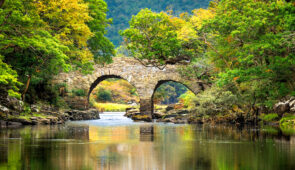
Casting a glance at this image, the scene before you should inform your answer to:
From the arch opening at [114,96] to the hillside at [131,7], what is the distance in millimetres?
33692

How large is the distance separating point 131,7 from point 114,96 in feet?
187

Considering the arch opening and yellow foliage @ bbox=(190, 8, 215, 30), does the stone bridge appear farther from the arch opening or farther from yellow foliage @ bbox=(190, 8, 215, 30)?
the arch opening

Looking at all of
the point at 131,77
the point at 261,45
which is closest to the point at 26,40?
the point at 261,45

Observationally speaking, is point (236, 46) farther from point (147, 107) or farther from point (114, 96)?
point (114, 96)

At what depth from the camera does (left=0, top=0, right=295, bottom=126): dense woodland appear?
16.8 m

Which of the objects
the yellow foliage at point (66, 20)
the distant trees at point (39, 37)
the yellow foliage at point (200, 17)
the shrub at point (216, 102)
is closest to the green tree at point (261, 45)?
the shrub at point (216, 102)

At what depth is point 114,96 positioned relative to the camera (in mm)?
66938

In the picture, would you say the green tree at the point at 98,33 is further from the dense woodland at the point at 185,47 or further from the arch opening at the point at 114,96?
the arch opening at the point at 114,96

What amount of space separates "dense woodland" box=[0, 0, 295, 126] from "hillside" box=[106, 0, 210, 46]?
71.6 metres

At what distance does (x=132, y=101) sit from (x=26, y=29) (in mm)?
49416

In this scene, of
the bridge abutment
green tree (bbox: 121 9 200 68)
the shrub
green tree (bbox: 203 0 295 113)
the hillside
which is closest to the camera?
green tree (bbox: 203 0 295 113)

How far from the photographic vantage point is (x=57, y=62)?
750 inches

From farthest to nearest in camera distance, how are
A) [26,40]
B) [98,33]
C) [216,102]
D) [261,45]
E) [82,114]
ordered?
1. [82,114]
2. [98,33]
3. [216,102]
4. [26,40]
5. [261,45]

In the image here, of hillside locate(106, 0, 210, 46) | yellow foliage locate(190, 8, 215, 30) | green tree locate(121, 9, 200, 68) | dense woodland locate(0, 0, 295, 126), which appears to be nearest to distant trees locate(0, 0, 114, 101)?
dense woodland locate(0, 0, 295, 126)
